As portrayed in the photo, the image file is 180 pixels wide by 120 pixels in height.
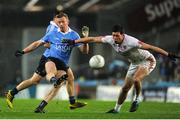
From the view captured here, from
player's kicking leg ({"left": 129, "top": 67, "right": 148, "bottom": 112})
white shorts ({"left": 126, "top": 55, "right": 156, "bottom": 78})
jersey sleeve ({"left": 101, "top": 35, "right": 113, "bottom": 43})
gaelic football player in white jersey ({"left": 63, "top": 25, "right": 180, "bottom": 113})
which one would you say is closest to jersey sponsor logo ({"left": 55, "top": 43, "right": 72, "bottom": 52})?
gaelic football player in white jersey ({"left": 63, "top": 25, "right": 180, "bottom": 113})

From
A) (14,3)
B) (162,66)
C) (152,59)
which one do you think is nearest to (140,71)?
(152,59)

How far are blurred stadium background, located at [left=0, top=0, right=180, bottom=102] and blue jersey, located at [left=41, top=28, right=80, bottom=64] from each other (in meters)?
17.0

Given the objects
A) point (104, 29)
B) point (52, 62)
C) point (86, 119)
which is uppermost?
point (104, 29)

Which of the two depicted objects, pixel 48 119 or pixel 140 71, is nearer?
pixel 48 119

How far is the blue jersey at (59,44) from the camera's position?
17.5m

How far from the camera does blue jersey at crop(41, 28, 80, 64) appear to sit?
17500 mm

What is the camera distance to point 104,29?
42.4m

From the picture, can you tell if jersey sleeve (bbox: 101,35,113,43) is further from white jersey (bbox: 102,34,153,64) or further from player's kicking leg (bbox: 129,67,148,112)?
player's kicking leg (bbox: 129,67,148,112)

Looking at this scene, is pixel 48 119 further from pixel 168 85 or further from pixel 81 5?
pixel 81 5

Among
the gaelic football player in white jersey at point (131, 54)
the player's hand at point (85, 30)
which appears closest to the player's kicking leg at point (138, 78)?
the gaelic football player in white jersey at point (131, 54)

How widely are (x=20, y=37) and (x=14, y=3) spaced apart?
2871mm

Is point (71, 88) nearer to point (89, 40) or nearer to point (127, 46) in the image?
point (89, 40)

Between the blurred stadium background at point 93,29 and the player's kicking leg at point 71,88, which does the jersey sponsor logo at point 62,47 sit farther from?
the blurred stadium background at point 93,29

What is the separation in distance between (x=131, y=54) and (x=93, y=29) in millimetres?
26255
